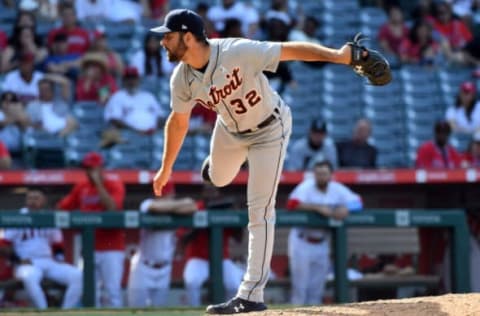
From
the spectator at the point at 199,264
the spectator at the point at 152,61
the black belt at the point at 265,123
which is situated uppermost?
the spectator at the point at 152,61

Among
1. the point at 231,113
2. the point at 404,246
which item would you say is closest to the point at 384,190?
the point at 404,246

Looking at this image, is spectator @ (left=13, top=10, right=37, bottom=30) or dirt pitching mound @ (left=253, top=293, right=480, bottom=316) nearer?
dirt pitching mound @ (left=253, top=293, right=480, bottom=316)

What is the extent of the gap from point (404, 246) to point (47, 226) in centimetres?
298

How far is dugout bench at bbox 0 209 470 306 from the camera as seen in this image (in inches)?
366

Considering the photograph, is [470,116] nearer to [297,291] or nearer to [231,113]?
[297,291]

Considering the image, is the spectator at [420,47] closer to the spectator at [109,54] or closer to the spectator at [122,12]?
the spectator at [122,12]

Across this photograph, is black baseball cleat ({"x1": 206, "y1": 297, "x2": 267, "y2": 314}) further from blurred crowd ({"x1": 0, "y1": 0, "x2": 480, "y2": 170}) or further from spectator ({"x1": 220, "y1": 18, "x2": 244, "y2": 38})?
spectator ({"x1": 220, "y1": 18, "x2": 244, "y2": 38})

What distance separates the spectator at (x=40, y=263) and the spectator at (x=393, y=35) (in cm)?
583

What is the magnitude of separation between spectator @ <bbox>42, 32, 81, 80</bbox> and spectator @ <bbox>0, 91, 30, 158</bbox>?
94 centimetres

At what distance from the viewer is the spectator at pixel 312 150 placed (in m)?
11.1

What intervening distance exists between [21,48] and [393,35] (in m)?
4.36

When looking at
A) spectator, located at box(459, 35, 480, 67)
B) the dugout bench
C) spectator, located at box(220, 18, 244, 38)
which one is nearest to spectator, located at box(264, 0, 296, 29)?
spectator, located at box(220, 18, 244, 38)

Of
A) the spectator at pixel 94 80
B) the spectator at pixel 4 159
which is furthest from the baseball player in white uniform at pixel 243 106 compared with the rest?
the spectator at pixel 94 80

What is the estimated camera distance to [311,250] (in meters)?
9.74
